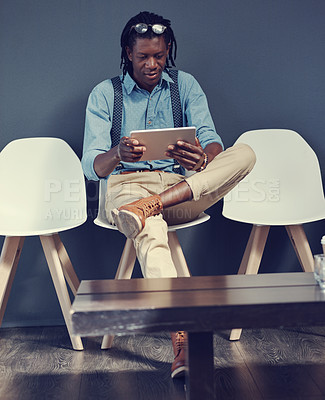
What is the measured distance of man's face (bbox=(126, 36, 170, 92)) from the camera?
2.32 metres

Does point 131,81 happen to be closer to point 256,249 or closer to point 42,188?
point 42,188

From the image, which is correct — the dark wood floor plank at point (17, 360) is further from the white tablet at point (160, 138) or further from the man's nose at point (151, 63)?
the man's nose at point (151, 63)

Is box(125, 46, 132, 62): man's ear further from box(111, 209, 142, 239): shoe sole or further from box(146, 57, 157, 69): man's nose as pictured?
box(111, 209, 142, 239): shoe sole

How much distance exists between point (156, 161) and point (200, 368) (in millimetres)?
1276

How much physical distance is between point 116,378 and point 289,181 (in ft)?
4.24

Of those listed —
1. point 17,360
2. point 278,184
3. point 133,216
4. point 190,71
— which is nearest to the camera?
point 133,216

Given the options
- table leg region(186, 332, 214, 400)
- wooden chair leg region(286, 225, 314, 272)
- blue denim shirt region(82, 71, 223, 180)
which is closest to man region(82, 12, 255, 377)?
blue denim shirt region(82, 71, 223, 180)

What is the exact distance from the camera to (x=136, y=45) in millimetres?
2354

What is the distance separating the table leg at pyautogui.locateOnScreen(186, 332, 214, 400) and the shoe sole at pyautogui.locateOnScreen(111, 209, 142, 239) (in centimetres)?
58

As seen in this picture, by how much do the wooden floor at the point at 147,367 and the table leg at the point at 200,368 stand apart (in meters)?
0.48

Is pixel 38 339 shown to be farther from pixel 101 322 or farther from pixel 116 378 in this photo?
pixel 101 322

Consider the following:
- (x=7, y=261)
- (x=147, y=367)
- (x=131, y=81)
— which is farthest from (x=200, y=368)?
(x=131, y=81)

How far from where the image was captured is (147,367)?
6.54ft

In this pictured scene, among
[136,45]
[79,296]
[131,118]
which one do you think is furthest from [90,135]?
[79,296]
